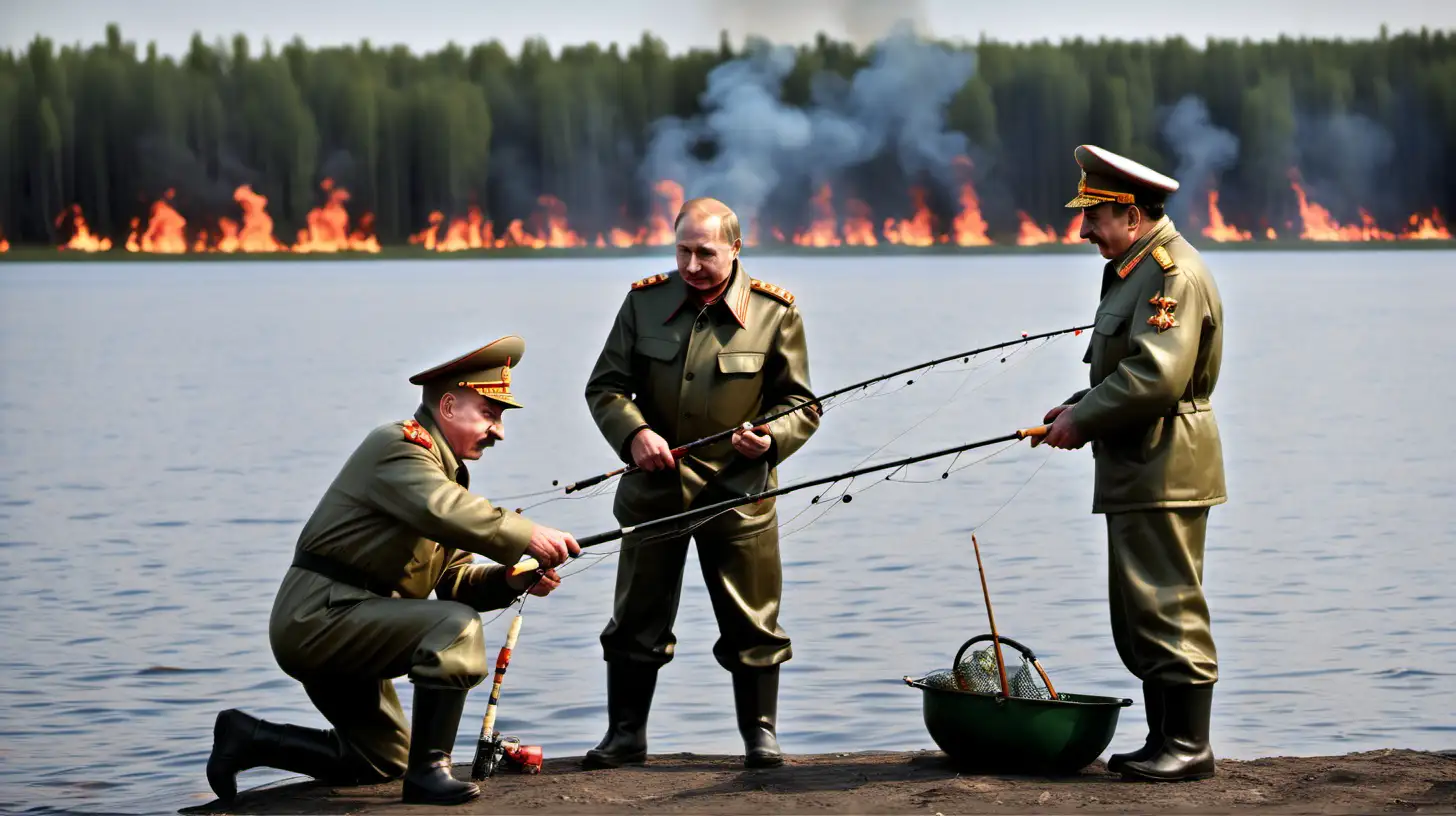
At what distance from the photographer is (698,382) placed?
7660 millimetres

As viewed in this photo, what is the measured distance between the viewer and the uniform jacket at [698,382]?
25.0ft

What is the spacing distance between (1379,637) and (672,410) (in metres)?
5.86

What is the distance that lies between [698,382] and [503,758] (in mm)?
1502

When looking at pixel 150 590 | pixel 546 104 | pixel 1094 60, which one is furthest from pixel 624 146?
pixel 150 590

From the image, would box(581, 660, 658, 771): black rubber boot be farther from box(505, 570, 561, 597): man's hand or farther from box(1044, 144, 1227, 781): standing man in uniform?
box(1044, 144, 1227, 781): standing man in uniform

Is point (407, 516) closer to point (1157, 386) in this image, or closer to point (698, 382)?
point (698, 382)

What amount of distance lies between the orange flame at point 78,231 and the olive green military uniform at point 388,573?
104055 millimetres

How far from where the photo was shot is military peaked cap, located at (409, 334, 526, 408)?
703cm

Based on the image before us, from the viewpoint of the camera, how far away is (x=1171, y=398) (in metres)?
6.93

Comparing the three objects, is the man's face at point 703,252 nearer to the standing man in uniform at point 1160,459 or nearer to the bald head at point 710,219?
the bald head at point 710,219

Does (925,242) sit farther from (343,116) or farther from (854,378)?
(854,378)

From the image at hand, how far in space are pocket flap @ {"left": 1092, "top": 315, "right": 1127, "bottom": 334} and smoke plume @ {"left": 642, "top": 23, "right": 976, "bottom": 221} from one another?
105 meters

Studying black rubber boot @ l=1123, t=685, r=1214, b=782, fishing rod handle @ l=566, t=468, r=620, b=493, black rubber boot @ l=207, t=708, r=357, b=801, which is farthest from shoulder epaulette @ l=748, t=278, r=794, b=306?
black rubber boot @ l=207, t=708, r=357, b=801

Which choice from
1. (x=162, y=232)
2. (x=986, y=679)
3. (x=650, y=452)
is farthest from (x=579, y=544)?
(x=162, y=232)
